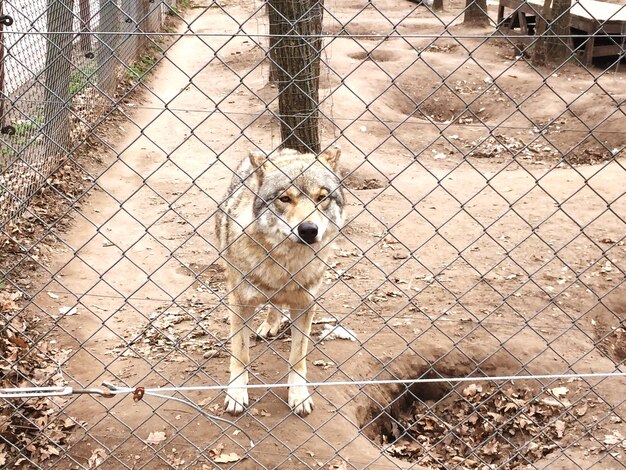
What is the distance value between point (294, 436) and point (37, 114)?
4.79 meters

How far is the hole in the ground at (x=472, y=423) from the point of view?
4367mm

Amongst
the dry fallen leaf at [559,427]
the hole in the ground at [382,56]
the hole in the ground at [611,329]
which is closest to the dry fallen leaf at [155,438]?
the dry fallen leaf at [559,427]

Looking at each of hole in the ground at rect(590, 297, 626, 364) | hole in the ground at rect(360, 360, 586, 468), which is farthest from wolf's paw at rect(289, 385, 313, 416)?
hole in the ground at rect(590, 297, 626, 364)

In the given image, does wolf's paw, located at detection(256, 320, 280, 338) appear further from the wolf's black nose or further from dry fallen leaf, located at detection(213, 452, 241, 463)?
the wolf's black nose

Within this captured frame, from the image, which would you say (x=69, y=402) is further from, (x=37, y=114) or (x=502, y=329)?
(x=37, y=114)

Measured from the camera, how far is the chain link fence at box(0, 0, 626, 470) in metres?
3.59

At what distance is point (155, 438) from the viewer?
12.1 feet

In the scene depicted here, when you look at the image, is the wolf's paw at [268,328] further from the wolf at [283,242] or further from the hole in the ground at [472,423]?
the hole in the ground at [472,423]

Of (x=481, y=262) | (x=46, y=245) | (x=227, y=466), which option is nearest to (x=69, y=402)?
(x=227, y=466)

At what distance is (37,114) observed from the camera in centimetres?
696

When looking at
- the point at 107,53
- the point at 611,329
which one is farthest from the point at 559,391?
the point at 107,53

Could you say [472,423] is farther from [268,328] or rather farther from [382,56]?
[382,56]

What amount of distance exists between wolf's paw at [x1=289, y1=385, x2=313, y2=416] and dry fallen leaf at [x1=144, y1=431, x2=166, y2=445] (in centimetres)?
83

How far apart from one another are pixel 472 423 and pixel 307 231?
220 cm
